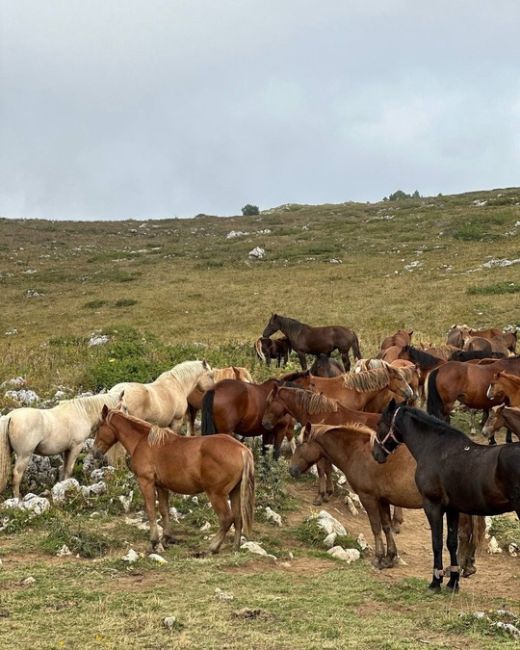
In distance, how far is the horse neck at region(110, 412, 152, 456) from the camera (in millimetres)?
8867

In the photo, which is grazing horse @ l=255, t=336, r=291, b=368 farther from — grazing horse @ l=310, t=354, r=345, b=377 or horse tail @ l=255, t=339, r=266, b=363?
grazing horse @ l=310, t=354, r=345, b=377

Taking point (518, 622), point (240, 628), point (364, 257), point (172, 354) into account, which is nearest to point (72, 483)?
point (240, 628)

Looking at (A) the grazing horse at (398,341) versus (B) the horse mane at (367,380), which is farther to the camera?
(A) the grazing horse at (398,341)

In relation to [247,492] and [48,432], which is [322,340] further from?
[247,492]

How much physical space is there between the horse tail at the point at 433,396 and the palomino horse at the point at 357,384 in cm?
159

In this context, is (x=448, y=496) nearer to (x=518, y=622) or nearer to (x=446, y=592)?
(x=446, y=592)

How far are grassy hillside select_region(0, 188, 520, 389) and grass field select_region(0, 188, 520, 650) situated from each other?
0.15 meters

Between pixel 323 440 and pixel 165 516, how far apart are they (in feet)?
7.23

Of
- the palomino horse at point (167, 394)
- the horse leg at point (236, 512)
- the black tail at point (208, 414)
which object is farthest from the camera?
the palomino horse at point (167, 394)

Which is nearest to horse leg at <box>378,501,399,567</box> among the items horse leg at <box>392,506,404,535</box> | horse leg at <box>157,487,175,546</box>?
horse leg at <box>392,506,404,535</box>

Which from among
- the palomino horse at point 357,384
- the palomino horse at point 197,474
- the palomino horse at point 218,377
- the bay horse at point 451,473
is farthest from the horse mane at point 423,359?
the palomino horse at point 197,474

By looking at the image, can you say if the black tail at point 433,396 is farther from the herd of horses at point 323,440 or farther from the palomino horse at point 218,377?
the palomino horse at point 218,377

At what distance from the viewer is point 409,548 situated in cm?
895

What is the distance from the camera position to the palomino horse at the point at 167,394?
11.7 meters
